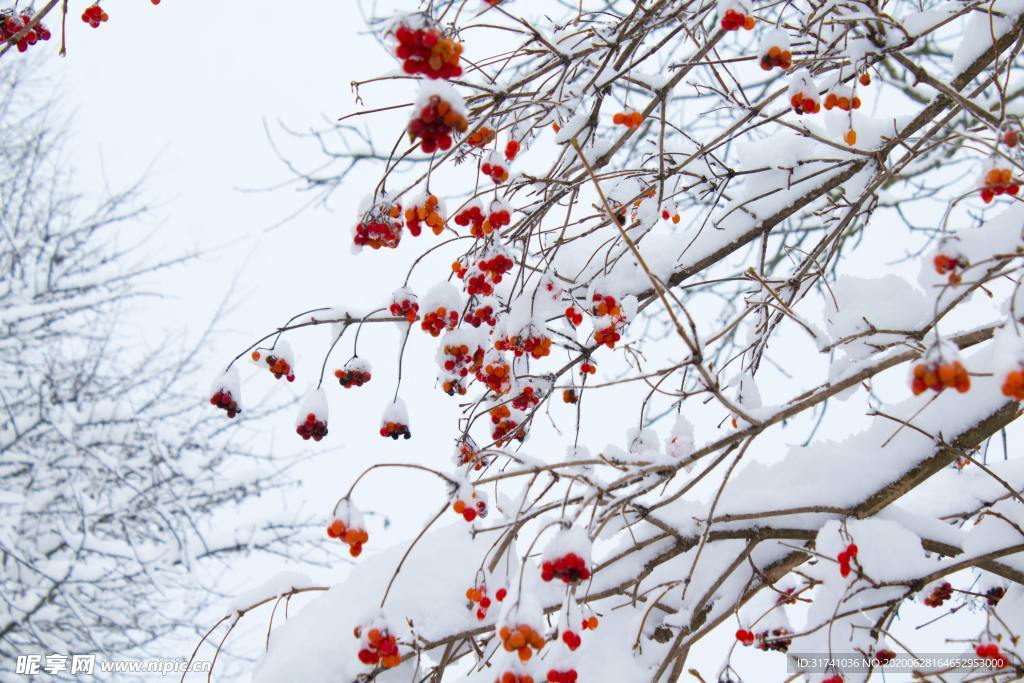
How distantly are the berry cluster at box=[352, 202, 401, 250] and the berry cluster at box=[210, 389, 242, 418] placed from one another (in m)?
0.63

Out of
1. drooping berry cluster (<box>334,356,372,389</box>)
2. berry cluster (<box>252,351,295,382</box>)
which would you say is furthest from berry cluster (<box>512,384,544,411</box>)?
berry cluster (<box>252,351,295,382</box>)

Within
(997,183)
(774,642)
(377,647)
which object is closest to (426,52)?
(997,183)

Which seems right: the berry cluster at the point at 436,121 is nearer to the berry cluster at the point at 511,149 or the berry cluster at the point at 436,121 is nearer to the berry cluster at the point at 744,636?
the berry cluster at the point at 511,149

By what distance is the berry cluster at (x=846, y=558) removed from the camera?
1440 mm

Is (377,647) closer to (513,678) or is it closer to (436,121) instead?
(513,678)

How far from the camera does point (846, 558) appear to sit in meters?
1.46

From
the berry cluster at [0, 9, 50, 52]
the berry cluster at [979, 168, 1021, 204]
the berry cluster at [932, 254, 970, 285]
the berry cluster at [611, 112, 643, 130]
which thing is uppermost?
the berry cluster at [0, 9, 50, 52]

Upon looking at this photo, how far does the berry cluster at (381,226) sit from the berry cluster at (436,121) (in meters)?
0.62

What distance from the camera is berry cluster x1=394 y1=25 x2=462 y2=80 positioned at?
1100mm

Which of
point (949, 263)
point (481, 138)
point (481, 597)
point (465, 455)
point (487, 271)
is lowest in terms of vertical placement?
point (481, 597)

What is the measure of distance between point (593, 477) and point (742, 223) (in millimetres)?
1235

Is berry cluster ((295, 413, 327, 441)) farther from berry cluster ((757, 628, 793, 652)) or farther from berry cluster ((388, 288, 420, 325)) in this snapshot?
berry cluster ((757, 628, 793, 652))

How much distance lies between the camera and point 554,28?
2146mm

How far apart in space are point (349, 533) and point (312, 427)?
1.79 feet
